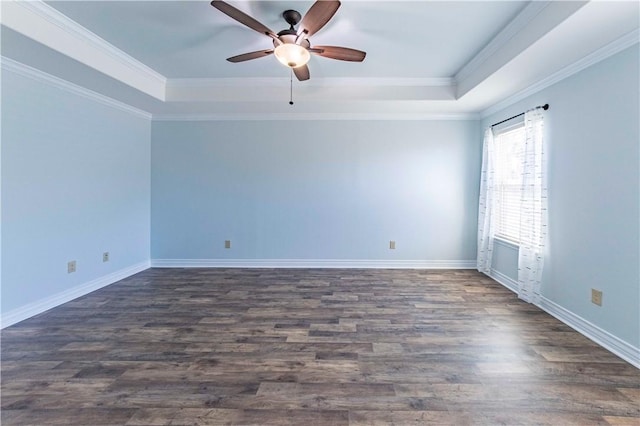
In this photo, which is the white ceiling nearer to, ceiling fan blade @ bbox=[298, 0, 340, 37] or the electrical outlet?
ceiling fan blade @ bbox=[298, 0, 340, 37]

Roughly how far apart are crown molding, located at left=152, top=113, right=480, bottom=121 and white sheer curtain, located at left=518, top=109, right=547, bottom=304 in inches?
52.4

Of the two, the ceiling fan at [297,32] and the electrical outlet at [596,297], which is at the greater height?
the ceiling fan at [297,32]

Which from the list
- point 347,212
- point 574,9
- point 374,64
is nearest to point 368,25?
point 374,64

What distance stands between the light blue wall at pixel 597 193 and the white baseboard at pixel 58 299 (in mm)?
5127

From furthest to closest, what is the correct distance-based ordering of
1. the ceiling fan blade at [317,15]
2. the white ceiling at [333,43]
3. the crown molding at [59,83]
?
the crown molding at [59,83] → the white ceiling at [333,43] → the ceiling fan blade at [317,15]

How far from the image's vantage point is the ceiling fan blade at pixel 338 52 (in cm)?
243

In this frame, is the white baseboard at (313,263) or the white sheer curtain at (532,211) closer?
the white sheer curtain at (532,211)

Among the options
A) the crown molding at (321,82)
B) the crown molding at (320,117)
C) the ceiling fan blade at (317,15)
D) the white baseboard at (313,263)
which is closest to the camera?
the ceiling fan blade at (317,15)

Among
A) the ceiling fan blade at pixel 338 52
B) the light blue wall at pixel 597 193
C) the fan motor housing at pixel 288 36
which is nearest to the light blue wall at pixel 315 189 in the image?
the light blue wall at pixel 597 193

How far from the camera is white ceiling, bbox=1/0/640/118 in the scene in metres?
2.24

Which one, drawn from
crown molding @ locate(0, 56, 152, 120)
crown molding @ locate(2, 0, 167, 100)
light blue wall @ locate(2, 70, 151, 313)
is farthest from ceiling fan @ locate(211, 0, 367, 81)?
light blue wall @ locate(2, 70, 151, 313)

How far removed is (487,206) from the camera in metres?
4.15

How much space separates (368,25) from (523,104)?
2242 millimetres

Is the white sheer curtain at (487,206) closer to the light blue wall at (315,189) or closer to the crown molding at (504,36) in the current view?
the light blue wall at (315,189)
